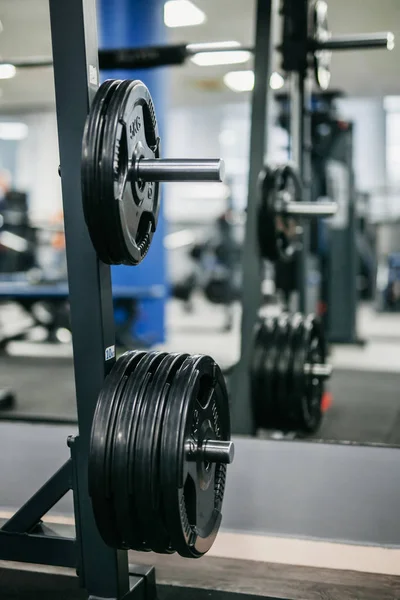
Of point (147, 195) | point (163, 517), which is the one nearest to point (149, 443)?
point (163, 517)

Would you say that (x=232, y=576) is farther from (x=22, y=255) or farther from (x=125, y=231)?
(x=22, y=255)

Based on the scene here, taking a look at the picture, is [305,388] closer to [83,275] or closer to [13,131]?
[83,275]

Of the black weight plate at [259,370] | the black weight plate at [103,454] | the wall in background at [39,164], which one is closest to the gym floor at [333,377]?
the black weight plate at [259,370]

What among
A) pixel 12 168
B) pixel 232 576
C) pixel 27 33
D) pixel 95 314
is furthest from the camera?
pixel 12 168

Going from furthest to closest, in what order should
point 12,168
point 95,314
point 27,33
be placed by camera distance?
point 12,168 < point 27,33 < point 95,314

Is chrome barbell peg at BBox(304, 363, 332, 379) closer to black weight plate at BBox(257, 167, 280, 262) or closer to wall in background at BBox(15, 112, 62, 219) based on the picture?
black weight plate at BBox(257, 167, 280, 262)

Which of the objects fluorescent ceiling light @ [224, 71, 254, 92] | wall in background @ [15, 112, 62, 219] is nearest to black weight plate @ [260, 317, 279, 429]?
fluorescent ceiling light @ [224, 71, 254, 92]

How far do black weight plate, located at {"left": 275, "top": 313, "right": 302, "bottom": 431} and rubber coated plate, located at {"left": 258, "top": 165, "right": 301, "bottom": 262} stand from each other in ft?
1.06

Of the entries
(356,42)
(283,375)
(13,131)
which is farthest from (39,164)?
(283,375)

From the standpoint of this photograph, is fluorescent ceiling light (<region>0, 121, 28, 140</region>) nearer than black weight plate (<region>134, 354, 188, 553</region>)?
No

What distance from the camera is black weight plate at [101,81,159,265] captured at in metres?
1.29

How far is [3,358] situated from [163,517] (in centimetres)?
400

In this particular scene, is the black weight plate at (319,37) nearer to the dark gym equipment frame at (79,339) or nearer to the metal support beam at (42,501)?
the dark gym equipment frame at (79,339)

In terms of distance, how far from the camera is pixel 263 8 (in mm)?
2539
